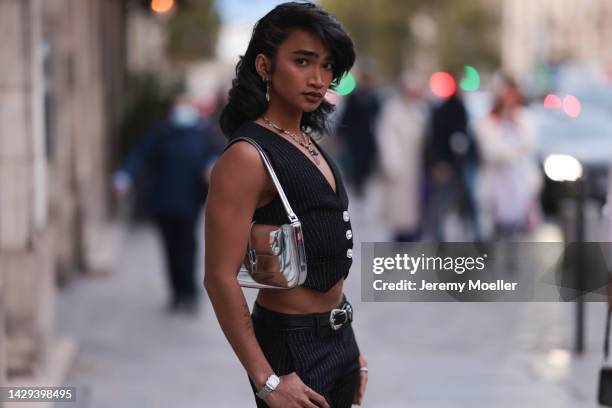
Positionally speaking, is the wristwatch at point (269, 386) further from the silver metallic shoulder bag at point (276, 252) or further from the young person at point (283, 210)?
the silver metallic shoulder bag at point (276, 252)

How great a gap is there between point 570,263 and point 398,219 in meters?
4.10

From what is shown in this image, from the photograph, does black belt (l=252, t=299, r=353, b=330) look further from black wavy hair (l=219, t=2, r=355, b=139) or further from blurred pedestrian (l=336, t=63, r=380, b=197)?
blurred pedestrian (l=336, t=63, r=380, b=197)

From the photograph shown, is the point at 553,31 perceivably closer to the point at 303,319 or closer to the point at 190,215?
the point at 190,215

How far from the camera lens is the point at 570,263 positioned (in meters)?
9.04

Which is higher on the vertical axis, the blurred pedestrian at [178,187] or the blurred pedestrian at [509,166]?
the blurred pedestrian at [509,166]

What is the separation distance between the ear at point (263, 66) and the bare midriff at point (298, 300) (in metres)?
0.55

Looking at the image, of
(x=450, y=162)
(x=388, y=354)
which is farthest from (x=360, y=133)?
(x=388, y=354)

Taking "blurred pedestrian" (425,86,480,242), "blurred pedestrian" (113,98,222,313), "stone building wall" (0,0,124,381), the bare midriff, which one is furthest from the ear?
"blurred pedestrian" (425,86,480,242)

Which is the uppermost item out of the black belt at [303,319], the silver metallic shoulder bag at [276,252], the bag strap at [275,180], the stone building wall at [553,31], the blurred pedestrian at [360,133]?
the stone building wall at [553,31]

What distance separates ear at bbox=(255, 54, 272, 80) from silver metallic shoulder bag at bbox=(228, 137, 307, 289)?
0.19m

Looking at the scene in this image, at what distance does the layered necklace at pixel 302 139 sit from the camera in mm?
3438

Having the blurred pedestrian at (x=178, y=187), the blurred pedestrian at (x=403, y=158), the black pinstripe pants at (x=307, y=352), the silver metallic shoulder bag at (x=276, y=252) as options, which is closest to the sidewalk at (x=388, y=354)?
the blurred pedestrian at (x=178, y=187)

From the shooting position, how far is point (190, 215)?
10648 mm

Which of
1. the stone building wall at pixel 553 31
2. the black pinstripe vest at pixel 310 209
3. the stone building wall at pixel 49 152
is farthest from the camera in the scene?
the stone building wall at pixel 553 31
